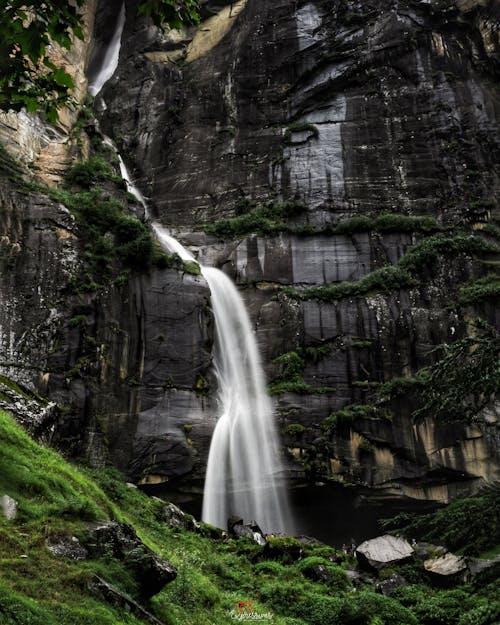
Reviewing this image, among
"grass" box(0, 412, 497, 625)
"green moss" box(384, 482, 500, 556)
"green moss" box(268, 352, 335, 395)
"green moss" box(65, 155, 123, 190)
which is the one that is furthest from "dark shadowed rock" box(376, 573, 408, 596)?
"green moss" box(65, 155, 123, 190)

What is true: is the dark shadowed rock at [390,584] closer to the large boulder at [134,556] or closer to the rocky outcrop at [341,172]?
the rocky outcrop at [341,172]

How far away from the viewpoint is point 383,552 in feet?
49.1

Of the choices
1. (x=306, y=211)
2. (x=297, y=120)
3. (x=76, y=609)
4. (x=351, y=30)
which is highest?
(x=351, y=30)

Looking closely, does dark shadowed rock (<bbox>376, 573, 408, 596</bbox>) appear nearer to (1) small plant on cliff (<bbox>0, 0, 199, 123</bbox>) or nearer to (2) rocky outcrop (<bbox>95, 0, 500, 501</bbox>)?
(2) rocky outcrop (<bbox>95, 0, 500, 501</bbox>)

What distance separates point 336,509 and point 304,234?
1210 centimetres

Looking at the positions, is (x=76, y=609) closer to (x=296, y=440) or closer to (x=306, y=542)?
(x=306, y=542)

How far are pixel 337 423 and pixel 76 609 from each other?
50.5ft

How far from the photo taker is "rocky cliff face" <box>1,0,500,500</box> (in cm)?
1884

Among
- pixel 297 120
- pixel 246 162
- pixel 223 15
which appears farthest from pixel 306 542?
pixel 223 15

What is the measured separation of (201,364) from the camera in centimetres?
2034

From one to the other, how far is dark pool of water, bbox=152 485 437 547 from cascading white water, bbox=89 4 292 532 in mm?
708

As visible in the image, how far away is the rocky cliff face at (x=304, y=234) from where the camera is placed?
18844mm

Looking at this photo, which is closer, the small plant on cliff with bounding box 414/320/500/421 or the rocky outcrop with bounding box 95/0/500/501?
the small plant on cliff with bounding box 414/320/500/421

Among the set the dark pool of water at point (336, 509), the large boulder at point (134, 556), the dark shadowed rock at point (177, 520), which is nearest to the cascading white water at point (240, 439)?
the dark pool of water at point (336, 509)
